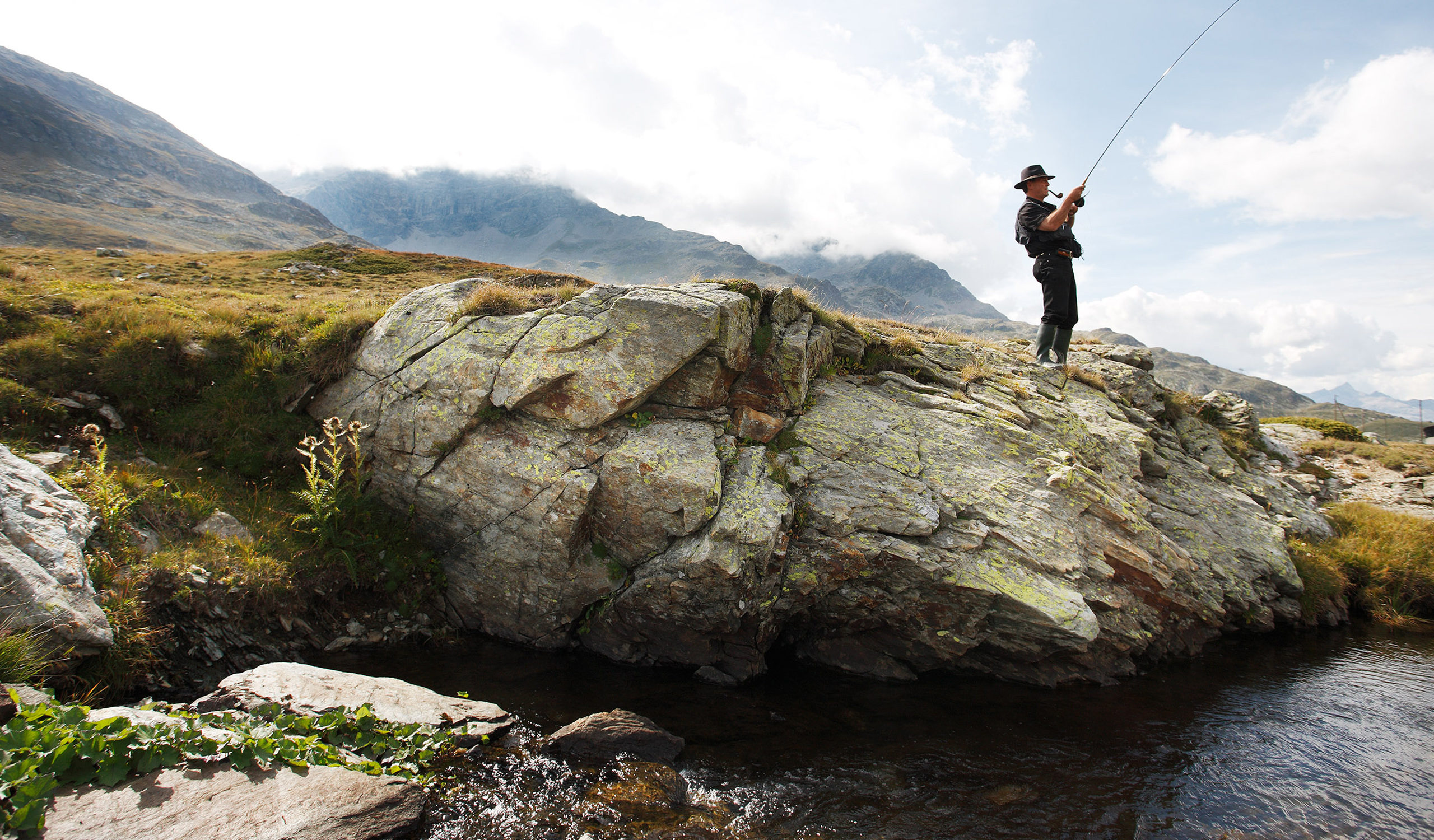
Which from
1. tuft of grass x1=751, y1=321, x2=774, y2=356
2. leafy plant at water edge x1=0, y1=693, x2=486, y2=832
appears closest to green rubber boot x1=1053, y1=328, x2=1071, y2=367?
tuft of grass x1=751, y1=321, x2=774, y2=356

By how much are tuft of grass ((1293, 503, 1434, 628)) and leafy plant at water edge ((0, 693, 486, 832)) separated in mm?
22448

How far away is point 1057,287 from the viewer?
1595cm

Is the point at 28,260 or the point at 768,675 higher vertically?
the point at 28,260

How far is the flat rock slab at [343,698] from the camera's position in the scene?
7.38 meters

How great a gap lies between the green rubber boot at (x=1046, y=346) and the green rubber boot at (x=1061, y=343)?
9 cm

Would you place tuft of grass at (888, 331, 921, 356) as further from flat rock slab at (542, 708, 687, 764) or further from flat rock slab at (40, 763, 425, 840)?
flat rock slab at (40, 763, 425, 840)

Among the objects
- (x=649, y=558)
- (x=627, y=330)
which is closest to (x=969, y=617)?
(x=649, y=558)

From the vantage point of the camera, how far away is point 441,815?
6.60m

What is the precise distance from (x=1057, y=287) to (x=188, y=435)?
2188 centimetres

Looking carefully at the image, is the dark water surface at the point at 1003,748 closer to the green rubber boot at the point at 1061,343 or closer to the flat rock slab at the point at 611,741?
the flat rock slab at the point at 611,741

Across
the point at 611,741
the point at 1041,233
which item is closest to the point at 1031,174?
the point at 1041,233

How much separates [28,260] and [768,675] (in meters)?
41.5

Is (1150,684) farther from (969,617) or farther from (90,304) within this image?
(90,304)

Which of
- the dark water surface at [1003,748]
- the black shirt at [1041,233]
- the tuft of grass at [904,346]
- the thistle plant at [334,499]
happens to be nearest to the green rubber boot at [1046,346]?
the black shirt at [1041,233]
